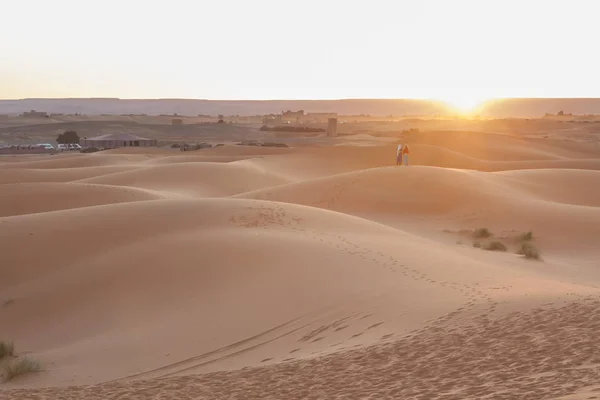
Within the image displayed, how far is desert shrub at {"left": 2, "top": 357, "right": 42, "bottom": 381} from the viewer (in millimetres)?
9805

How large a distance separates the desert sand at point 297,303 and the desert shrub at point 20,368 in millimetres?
118

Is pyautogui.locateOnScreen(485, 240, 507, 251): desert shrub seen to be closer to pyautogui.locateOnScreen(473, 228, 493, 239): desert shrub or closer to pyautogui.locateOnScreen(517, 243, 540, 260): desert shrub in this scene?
pyautogui.locateOnScreen(517, 243, 540, 260): desert shrub

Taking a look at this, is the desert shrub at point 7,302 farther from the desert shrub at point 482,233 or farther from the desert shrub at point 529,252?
the desert shrub at point 482,233

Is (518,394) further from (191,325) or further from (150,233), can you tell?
(150,233)

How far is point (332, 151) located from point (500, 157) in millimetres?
13571

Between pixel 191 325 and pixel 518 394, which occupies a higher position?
pixel 518 394

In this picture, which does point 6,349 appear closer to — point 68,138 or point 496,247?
point 496,247

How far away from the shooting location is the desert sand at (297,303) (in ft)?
25.6

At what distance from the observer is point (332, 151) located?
173 feet

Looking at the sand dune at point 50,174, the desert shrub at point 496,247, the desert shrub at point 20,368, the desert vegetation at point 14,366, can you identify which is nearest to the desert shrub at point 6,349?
the desert vegetation at point 14,366

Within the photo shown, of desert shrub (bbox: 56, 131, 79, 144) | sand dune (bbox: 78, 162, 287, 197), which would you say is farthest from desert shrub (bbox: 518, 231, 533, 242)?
desert shrub (bbox: 56, 131, 79, 144)

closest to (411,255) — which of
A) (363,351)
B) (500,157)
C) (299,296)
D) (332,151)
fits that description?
(299,296)

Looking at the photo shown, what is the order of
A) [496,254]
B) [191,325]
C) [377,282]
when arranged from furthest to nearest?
[496,254], [377,282], [191,325]

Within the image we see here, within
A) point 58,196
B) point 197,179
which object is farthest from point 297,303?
point 197,179
